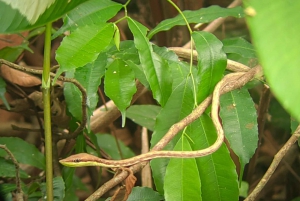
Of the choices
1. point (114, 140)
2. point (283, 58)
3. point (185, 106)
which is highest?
point (283, 58)

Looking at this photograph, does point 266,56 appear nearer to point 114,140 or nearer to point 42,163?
point 42,163

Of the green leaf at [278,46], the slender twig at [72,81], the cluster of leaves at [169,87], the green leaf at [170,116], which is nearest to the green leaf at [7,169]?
the slender twig at [72,81]

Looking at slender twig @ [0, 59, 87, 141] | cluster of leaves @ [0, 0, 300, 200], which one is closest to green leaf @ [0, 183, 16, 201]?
slender twig @ [0, 59, 87, 141]

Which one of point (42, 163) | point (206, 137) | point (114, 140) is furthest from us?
point (114, 140)

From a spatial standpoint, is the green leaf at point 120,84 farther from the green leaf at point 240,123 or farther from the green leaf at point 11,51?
the green leaf at point 11,51

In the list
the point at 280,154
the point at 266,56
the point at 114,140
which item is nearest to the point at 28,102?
the point at 114,140

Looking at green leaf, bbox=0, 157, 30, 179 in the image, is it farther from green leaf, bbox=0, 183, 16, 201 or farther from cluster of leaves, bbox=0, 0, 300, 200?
cluster of leaves, bbox=0, 0, 300, 200
